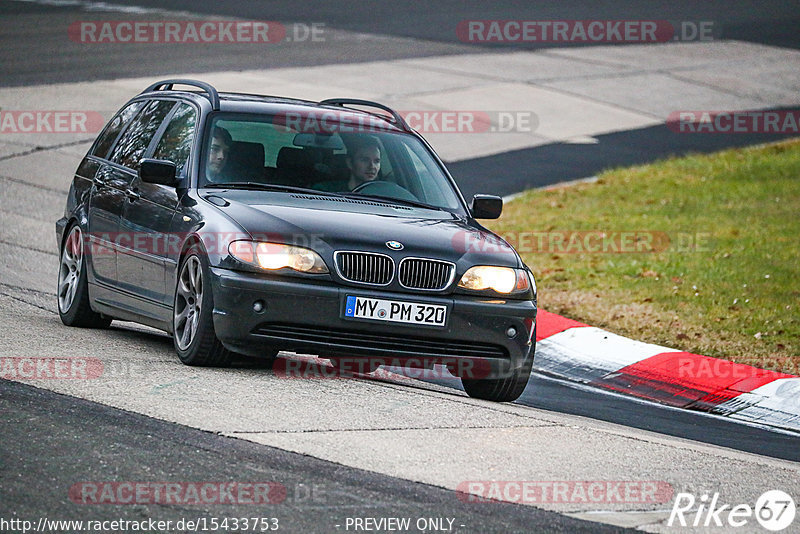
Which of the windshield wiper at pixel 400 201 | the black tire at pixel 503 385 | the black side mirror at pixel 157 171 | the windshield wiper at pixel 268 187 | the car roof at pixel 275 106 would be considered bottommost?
the black tire at pixel 503 385

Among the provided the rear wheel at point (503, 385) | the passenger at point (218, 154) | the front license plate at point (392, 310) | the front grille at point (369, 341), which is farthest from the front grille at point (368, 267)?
the passenger at point (218, 154)

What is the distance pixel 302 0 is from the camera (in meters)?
35.8

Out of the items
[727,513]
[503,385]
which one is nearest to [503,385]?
[503,385]

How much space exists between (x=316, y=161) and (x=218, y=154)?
608 mm

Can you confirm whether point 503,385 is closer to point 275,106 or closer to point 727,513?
point 275,106

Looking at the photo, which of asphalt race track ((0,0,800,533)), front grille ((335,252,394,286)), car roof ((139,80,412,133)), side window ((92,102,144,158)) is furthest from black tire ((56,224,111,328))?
front grille ((335,252,394,286))

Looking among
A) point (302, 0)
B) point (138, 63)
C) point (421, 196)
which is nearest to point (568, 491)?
point (421, 196)

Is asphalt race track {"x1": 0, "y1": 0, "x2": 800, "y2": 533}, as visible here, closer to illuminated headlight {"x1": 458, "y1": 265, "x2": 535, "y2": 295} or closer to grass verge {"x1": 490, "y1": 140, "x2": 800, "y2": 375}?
illuminated headlight {"x1": 458, "y1": 265, "x2": 535, "y2": 295}

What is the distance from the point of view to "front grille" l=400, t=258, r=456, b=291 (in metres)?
7.41

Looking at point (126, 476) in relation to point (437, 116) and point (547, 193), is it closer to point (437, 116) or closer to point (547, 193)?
point (547, 193)

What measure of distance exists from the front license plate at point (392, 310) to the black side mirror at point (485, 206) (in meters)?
1.48

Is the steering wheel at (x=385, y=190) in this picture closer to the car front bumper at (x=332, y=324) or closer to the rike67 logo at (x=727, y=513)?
the car front bumper at (x=332, y=324)

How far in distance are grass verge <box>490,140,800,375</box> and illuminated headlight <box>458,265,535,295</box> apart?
284cm

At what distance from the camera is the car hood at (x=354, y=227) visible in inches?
291
